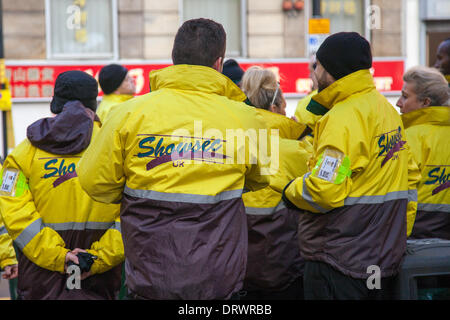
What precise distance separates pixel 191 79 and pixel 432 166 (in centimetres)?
213

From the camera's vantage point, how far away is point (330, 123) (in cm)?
365

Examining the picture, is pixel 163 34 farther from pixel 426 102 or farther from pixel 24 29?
pixel 426 102

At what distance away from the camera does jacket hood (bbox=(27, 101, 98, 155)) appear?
13.5 ft

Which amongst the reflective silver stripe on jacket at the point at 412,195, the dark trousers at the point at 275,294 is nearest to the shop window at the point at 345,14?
the dark trousers at the point at 275,294

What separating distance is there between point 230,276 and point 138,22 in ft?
35.4

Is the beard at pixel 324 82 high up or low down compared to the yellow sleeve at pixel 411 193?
up

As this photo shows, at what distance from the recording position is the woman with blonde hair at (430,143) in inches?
184

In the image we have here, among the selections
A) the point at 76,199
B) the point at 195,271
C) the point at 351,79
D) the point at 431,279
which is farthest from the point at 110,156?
the point at 431,279

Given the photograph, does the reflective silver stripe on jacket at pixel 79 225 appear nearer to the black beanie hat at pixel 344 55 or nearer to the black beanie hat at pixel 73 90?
the black beanie hat at pixel 73 90

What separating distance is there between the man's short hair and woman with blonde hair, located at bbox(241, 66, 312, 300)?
4.12ft

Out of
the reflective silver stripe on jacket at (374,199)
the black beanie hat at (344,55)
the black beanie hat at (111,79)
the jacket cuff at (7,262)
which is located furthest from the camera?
the black beanie hat at (111,79)

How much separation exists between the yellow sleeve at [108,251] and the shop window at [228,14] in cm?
1015

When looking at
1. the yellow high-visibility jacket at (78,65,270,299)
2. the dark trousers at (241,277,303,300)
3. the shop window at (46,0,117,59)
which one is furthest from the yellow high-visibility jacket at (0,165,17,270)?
the shop window at (46,0,117,59)

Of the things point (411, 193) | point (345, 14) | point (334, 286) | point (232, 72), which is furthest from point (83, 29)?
point (334, 286)
